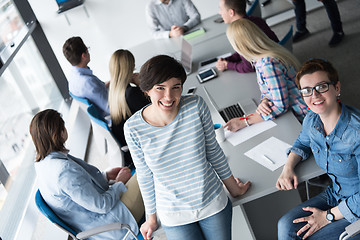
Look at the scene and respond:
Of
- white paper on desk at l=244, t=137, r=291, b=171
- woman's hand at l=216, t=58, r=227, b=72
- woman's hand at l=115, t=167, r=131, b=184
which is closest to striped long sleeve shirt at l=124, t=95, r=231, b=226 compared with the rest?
white paper on desk at l=244, t=137, r=291, b=171

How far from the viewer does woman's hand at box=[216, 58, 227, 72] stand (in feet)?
10.8

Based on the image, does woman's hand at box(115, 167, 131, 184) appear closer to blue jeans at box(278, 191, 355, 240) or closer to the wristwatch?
blue jeans at box(278, 191, 355, 240)

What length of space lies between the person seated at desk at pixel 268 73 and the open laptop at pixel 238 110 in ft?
0.49

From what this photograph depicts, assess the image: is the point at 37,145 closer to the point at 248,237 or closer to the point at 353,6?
the point at 248,237

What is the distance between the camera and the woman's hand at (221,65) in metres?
3.29

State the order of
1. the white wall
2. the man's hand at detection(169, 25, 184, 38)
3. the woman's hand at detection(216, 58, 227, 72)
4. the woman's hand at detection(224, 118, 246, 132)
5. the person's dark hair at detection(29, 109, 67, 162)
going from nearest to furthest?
the person's dark hair at detection(29, 109, 67, 162) → the woman's hand at detection(224, 118, 246, 132) → the woman's hand at detection(216, 58, 227, 72) → the man's hand at detection(169, 25, 184, 38) → the white wall

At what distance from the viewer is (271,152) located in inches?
85.4

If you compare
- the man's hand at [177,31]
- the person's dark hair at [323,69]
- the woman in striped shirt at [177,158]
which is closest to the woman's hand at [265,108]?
the person's dark hair at [323,69]

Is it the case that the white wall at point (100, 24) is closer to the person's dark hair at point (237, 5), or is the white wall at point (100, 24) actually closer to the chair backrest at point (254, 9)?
the chair backrest at point (254, 9)

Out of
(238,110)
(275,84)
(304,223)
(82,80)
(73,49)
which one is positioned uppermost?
(73,49)

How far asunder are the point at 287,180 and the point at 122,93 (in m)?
1.46

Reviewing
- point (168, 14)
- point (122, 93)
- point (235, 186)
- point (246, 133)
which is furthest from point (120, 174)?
point (168, 14)

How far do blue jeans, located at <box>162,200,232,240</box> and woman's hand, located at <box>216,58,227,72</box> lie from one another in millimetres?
1662

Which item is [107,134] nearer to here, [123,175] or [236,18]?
[123,175]
